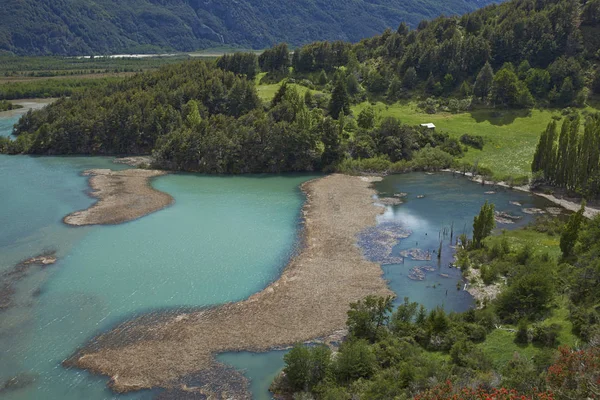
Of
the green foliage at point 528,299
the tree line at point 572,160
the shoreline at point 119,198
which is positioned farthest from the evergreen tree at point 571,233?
the shoreline at point 119,198

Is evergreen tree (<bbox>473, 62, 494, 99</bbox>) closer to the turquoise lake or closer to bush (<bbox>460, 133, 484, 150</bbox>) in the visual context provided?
bush (<bbox>460, 133, 484, 150</bbox>)

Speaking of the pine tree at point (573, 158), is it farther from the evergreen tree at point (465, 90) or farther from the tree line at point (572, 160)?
the evergreen tree at point (465, 90)

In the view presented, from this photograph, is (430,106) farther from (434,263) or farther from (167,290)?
(167,290)

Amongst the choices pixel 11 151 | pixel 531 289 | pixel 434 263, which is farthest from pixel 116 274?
pixel 11 151

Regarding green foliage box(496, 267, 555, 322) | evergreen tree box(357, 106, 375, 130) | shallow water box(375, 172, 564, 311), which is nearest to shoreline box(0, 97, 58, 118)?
evergreen tree box(357, 106, 375, 130)

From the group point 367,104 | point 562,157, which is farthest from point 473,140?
point 367,104

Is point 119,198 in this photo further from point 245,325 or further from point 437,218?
point 437,218
